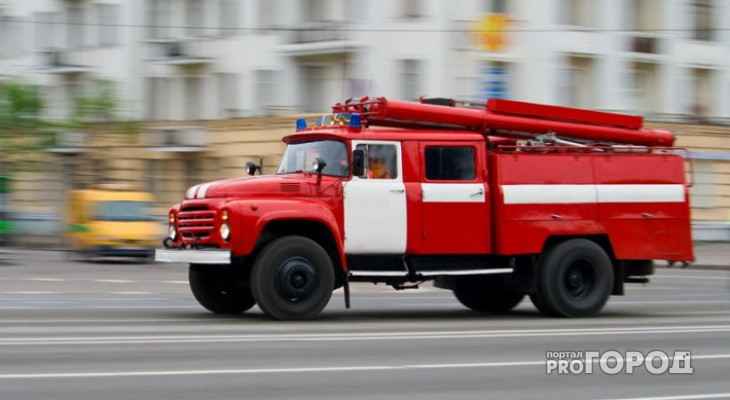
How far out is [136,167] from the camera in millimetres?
50375

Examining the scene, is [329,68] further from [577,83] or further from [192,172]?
[577,83]

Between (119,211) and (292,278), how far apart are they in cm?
2265

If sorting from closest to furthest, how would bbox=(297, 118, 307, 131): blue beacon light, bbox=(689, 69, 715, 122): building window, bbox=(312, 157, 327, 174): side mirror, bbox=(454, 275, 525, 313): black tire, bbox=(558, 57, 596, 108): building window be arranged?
1. bbox=(312, 157, 327, 174): side mirror
2. bbox=(297, 118, 307, 131): blue beacon light
3. bbox=(454, 275, 525, 313): black tire
4. bbox=(558, 57, 596, 108): building window
5. bbox=(689, 69, 715, 122): building window

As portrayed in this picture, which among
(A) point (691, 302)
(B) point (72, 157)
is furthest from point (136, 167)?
(A) point (691, 302)

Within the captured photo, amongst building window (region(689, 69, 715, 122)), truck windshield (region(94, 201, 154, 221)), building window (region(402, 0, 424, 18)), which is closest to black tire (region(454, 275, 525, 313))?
truck windshield (region(94, 201, 154, 221))

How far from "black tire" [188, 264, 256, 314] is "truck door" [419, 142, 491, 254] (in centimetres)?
239

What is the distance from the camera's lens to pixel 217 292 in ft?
52.5

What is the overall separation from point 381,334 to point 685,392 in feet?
14.9

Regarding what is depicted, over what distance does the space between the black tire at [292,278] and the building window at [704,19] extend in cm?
3804

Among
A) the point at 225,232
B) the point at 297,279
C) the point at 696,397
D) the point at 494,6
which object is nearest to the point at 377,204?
the point at 297,279

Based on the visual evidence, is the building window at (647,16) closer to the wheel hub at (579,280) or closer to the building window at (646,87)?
the building window at (646,87)

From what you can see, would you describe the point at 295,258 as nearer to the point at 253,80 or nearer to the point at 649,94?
the point at 253,80

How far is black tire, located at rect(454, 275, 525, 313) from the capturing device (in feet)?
57.3

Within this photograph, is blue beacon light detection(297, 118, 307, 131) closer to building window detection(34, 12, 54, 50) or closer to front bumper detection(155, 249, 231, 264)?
front bumper detection(155, 249, 231, 264)
